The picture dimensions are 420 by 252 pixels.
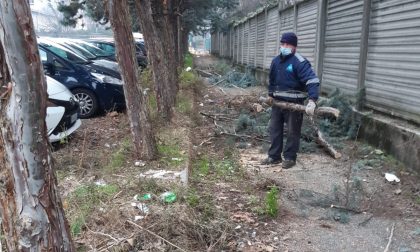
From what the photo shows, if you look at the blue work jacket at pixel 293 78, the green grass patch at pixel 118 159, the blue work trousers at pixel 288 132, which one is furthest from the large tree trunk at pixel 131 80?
the blue work jacket at pixel 293 78

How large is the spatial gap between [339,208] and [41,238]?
3.27 metres

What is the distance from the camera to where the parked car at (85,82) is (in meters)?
8.91

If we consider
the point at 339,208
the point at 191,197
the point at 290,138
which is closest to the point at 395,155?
the point at 290,138

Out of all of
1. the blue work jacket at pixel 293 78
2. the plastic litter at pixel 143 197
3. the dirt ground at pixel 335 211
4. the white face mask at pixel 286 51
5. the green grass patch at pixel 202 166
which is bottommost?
the dirt ground at pixel 335 211

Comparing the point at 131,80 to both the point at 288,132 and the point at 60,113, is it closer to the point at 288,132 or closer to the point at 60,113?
the point at 60,113

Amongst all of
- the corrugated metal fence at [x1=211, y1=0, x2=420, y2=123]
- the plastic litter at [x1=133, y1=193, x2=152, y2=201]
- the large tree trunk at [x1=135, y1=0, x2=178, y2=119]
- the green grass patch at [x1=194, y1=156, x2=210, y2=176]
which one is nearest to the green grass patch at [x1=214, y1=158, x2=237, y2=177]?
the green grass patch at [x1=194, y1=156, x2=210, y2=176]

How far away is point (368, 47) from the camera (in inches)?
284

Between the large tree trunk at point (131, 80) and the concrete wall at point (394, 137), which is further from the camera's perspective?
the concrete wall at point (394, 137)

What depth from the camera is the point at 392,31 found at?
20.8ft

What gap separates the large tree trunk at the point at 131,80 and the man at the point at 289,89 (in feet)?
6.09

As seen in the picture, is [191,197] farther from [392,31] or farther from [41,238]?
[392,31]

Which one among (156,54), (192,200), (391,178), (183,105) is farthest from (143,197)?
(183,105)

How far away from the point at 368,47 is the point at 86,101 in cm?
571

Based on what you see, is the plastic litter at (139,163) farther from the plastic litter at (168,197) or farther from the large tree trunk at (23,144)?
the large tree trunk at (23,144)
